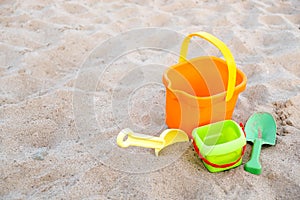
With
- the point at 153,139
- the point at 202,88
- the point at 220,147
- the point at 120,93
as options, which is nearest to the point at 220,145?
the point at 220,147

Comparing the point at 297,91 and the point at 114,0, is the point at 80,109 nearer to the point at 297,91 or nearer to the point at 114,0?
the point at 297,91

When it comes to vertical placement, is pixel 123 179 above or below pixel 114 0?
below

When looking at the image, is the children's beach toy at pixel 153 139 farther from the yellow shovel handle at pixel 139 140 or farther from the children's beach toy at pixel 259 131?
the children's beach toy at pixel 259 131

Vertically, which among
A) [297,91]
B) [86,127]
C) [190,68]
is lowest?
[86,127]

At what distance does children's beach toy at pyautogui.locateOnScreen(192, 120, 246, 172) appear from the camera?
0.99 m

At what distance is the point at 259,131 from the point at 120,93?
2.04ft

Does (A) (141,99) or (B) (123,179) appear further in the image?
(A) (141,99)

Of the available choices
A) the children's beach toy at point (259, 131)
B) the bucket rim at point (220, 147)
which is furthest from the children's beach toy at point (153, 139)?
the children's beach toy at point (259, 131)

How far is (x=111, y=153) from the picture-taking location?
3.66 ft

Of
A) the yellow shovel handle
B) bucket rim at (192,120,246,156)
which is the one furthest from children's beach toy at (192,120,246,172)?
the yellow shovel handle

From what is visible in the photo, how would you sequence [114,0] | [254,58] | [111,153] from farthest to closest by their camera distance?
[114,0] < [254,58] < [111,153]

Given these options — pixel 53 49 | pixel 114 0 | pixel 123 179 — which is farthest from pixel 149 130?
pixel 114 0

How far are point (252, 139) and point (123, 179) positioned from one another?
1.60ft

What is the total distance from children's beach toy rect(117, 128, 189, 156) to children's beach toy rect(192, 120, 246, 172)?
0.25ft
